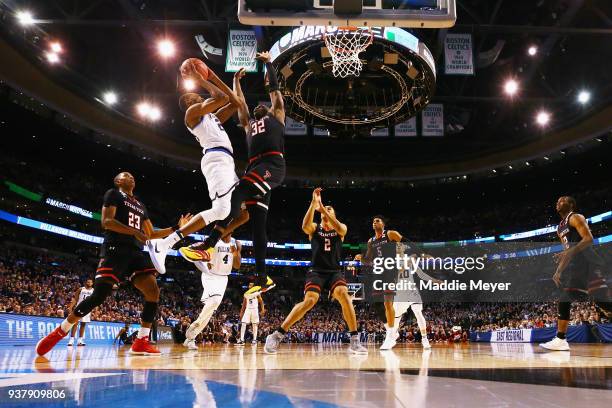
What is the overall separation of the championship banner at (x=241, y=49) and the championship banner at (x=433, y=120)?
889cm

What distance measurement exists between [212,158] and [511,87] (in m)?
19.4

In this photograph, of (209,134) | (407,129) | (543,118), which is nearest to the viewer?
(209,134)

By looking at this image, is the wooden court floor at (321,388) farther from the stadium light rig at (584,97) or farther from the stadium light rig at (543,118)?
the stadium light rig at (543,118)

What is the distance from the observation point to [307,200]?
3588 centimetres

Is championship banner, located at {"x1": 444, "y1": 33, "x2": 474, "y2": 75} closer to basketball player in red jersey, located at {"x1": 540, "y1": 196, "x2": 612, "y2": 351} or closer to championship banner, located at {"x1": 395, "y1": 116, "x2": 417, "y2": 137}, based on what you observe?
championship banner, located at {"x1": 395, "y1": 116, "x2": 417, "y2": 137}

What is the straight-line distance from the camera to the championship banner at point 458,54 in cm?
1483

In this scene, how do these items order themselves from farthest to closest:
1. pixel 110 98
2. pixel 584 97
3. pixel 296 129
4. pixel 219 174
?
pixel 110 98, pixel 584 97, pixel 296 129, pixel 219 174

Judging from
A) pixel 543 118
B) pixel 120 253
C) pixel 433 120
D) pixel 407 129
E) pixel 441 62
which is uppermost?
pixel 543 118

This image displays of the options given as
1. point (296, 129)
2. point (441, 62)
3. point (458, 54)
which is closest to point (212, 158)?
point (458, 54)

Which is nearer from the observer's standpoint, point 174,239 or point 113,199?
point 174,239

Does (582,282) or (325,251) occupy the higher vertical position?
(325,251)

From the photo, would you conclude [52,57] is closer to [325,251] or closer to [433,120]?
[433,120]

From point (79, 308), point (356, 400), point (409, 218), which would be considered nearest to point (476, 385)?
point (356, 400)

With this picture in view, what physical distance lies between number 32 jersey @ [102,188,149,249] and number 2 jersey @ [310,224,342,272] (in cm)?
275
